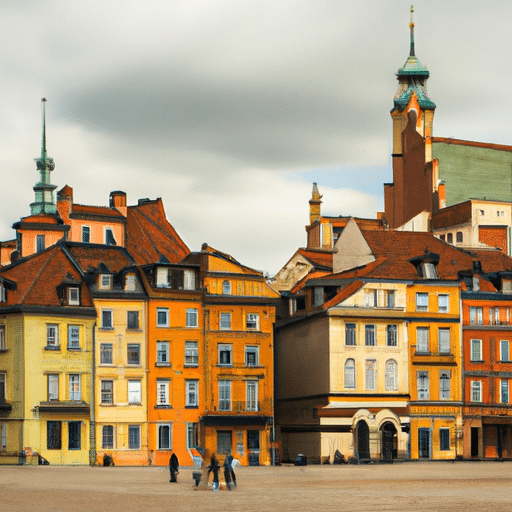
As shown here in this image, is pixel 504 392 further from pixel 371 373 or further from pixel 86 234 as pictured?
pixel 86 234

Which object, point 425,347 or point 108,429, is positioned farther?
point 425,347

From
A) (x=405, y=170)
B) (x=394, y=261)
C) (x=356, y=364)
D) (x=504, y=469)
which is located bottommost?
(x=504, y=469)

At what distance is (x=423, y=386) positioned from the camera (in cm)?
9500

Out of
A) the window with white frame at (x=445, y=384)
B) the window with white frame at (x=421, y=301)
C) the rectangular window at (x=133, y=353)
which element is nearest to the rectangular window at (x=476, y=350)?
the window with white frame at (x=445, y=384)

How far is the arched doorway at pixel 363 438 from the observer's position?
9108 cm

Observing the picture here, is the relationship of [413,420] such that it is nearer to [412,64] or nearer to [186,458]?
[186,458]

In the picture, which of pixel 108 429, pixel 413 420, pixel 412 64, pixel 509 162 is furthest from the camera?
pixel 412 64

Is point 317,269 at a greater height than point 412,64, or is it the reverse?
point 412,64

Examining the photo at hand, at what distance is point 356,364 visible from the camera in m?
92.4

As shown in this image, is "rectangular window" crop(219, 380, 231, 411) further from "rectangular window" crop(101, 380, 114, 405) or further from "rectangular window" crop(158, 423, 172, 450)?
"rectangular window" crop(101, 380, 114, 405)

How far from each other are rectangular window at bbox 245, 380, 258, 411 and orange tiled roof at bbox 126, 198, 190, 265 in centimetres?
2174

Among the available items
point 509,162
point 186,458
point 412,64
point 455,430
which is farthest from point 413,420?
point 412,64

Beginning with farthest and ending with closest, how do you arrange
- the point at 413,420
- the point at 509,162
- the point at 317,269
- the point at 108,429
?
the point at 509,162 < the point at 317,269 < the point at 413,420 < the point at 108,429

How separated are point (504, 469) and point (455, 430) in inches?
738
